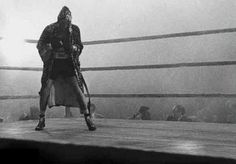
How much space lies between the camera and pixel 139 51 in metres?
22.0

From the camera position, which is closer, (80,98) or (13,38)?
(80,98)

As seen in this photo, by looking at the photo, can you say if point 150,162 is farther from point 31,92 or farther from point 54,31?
point 31,92

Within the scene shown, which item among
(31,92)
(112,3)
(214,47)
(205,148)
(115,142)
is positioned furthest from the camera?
(112,3)

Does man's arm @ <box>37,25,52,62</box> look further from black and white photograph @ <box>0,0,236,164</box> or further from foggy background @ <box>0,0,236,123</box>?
foggy background @ <box>0,0,236,123</box>

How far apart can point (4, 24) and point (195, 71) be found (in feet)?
28.1

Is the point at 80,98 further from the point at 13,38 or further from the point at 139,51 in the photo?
the point at 139,51

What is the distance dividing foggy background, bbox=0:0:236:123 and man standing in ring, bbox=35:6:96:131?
11.3 meters

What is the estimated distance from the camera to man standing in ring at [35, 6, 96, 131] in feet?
11.5

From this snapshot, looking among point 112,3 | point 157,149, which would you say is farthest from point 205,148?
point 112,3

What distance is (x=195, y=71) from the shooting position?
19.3 m

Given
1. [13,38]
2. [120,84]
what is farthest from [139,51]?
[13,38]

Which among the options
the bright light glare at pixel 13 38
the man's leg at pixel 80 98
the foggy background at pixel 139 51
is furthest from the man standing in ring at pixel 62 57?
the foggy background at pixel 139 51

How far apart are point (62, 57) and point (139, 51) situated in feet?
61.1

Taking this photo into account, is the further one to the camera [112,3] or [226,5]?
[112,3]
